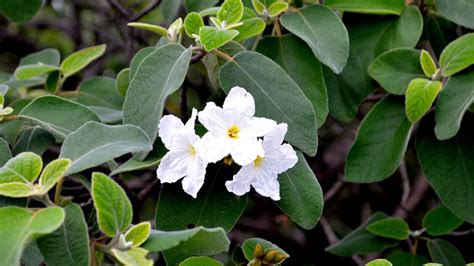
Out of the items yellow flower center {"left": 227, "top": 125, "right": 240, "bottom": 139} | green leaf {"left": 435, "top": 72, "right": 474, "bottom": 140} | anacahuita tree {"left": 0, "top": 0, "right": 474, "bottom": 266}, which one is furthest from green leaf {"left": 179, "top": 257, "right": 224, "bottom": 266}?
green leaf {"left": 435, "top": 72, "right": 474, "bottom": 140}

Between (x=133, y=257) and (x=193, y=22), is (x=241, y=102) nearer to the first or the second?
(x=193, y=22)

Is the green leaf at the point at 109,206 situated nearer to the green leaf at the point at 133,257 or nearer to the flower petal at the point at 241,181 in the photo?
the green leaf at the point at 133,257

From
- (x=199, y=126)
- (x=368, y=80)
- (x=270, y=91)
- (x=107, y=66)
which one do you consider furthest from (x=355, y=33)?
(x=107, y=66)

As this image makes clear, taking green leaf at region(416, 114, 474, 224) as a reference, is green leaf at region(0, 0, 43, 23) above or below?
above

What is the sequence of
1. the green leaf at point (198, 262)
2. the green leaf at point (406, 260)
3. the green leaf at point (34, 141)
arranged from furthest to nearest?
1. the green leaf at point (406, 260)
2. the green leaf at point (34, 141)
3. the green leaf at point (198, 262)

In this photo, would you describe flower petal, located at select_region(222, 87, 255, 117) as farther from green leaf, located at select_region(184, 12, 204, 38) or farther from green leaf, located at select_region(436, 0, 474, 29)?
green leaf, located at select_region(436, 0, 474, 29)

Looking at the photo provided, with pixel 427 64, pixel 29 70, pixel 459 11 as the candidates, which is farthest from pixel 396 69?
pixel 29 70

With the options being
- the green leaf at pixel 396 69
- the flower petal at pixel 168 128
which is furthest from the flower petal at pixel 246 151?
the green leaf at pixel 396 69
